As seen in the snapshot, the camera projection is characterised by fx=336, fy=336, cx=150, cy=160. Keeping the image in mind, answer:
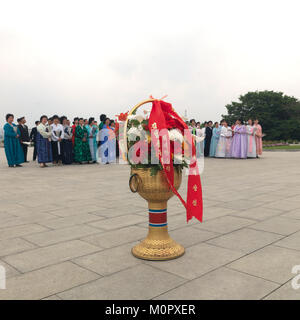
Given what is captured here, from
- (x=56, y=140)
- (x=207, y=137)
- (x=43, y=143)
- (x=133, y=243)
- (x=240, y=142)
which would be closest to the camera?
(x=133, y=243)

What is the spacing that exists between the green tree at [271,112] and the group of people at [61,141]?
39.6m

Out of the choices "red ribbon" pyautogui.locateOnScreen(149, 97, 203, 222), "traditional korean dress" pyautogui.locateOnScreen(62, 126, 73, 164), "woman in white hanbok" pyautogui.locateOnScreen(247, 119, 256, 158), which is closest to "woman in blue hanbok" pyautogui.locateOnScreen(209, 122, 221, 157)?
"woman in white hanbok" pyautogui.locateOnScreen(247, 119, 256, 158)

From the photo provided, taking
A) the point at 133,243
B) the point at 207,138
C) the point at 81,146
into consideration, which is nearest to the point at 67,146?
the point at 81,146

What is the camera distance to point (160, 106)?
3234 millimetres

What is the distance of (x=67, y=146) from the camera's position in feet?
44.0

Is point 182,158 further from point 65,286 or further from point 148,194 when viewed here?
point 65,286

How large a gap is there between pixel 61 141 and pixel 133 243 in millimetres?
10071

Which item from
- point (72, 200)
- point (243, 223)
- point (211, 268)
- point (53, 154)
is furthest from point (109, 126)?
point (211, 268)

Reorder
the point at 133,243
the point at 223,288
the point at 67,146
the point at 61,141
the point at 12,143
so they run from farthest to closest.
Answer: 1. the point at 67,146
2. the point at 61,141
3. the point at 12,143
4. the point at 133,243
5. the point at 223,288

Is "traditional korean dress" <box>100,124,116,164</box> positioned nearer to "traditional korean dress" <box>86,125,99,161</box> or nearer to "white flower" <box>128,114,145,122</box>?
"traditional korean dress" <box>86,125,99,161</box>

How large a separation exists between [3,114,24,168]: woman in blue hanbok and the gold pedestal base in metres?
10.4

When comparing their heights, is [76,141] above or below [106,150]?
above

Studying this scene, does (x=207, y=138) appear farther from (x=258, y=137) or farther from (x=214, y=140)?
(x=258, y=137)
